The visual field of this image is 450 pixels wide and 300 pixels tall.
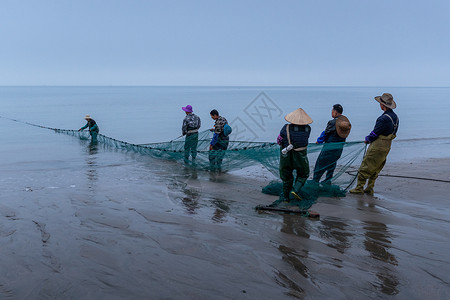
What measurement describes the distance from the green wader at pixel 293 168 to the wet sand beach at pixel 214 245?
0.57 m

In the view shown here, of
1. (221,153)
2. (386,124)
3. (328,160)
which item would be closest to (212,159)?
(221,153)

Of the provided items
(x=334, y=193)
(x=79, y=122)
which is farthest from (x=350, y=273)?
(x=79, y=122)

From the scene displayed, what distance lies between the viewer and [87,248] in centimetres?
456

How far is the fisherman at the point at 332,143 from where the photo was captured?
701 centimetres

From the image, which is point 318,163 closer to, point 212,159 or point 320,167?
point 320,167

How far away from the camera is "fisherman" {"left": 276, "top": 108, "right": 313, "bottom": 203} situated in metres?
5.84

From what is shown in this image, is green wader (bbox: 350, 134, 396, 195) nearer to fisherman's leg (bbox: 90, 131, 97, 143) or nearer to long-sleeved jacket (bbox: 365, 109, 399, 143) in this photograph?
long-sleeved jacket (bbox: 365, 109, 399, 143)

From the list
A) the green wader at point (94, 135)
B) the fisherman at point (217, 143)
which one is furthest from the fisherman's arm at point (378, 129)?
the green wader at point (94, 135)

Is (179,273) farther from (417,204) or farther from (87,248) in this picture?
(417,204)

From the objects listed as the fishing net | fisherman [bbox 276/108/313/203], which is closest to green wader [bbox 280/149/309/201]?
fisherman [bbox 276/108/313/203]

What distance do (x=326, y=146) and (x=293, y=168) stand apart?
4.24 ft

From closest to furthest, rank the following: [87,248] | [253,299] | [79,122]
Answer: [253,299], [87,248], [79,122]

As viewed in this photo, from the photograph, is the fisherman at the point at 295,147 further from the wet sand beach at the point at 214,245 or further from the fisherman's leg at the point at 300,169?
the wet sand beach at the point at 214,245

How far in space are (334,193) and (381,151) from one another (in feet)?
3.55
